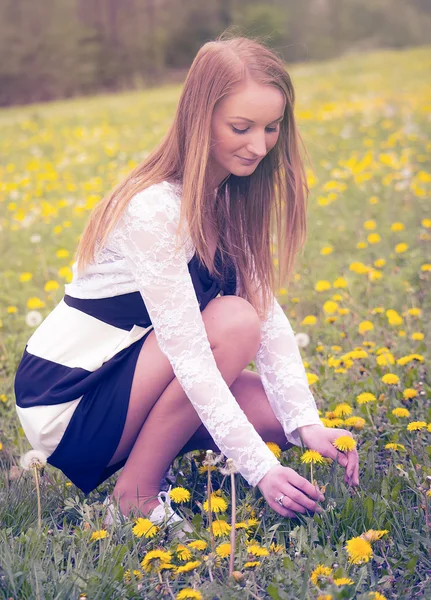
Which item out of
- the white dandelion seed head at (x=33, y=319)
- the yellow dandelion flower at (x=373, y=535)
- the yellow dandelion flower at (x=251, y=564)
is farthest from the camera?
the white dandelion seed head at (x=33, y=319)

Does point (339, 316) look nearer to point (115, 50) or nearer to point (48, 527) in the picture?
point (48, 527)

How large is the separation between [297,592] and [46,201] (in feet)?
14.0

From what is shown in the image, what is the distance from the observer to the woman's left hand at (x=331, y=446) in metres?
1.78

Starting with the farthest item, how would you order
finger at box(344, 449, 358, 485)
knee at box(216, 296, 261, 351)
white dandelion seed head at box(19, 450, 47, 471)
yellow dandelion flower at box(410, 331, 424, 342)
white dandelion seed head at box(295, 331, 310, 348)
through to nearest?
1. white dandelion seed head at box(295, 331, 310, 348)
2. yellow dandelion flower at box(410, 331, 424, 342)
3. knee at box(216, 296, 261, 351)
4. finger at box(344, 449, 358, 485)
5. white dandelion seed head at box(19, 450, 47, 471)

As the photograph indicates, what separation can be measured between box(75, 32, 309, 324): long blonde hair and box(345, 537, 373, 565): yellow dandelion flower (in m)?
0.74

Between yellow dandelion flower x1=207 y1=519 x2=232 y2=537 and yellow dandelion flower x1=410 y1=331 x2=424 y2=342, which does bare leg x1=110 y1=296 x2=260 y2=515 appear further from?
yellow dandelion flower x1=410 y1=331 x2=424 y2=342

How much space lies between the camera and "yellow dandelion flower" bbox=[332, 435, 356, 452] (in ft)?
5.72

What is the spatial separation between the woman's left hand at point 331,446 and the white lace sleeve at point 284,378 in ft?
0.09

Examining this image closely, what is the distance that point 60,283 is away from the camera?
368cm

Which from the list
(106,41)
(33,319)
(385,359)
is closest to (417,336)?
(385,359)

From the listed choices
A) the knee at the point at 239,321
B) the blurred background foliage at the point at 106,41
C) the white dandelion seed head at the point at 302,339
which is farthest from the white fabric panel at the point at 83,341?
the blurred background foliage at the point at 106,41

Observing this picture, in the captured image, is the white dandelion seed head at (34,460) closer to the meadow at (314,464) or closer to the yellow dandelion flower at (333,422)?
the meadow at (314,464)

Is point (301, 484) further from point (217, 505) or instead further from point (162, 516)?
point (162, 516)

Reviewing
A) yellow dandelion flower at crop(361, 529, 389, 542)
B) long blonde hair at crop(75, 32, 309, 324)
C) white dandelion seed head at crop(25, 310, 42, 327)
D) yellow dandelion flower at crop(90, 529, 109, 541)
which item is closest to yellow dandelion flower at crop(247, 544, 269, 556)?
yellow dandelion flower at crop(361, 529, 389, 542)
